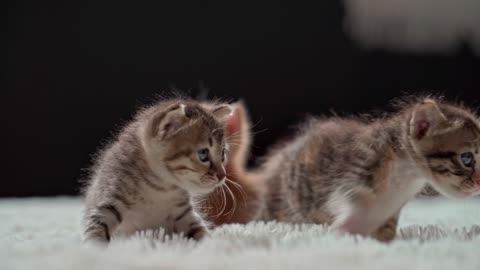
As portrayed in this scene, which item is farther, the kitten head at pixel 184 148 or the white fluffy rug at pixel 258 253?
the kitten head at pixel 184 148

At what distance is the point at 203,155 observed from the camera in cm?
124

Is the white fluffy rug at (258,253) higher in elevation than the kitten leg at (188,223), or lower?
lower

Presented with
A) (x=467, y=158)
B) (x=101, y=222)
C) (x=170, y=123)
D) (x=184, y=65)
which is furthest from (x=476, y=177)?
(x=184, y=65)

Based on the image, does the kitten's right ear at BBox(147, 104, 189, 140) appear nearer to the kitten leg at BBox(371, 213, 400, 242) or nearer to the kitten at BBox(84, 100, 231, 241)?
the kitten at BBox(84, 100, 231, 241)

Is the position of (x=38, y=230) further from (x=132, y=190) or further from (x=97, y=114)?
(x=97, y=114)

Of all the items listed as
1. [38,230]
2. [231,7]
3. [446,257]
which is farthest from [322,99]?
[446,257]

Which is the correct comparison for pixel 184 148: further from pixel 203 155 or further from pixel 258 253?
pixel 258 253

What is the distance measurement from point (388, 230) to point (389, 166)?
0.50 feet

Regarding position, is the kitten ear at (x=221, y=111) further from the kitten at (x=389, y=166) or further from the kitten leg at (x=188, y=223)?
the kitten at (x=389, y=166)

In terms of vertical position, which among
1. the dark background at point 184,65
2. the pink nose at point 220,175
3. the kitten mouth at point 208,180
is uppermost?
the dark background at point 184,65

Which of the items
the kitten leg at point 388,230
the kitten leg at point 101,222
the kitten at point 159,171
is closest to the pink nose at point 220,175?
the kitten at point 159,171

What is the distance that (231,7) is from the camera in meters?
2.60

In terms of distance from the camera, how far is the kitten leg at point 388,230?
1297 mm

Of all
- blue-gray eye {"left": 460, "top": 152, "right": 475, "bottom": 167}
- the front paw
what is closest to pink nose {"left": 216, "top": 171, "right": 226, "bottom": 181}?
the front paw
